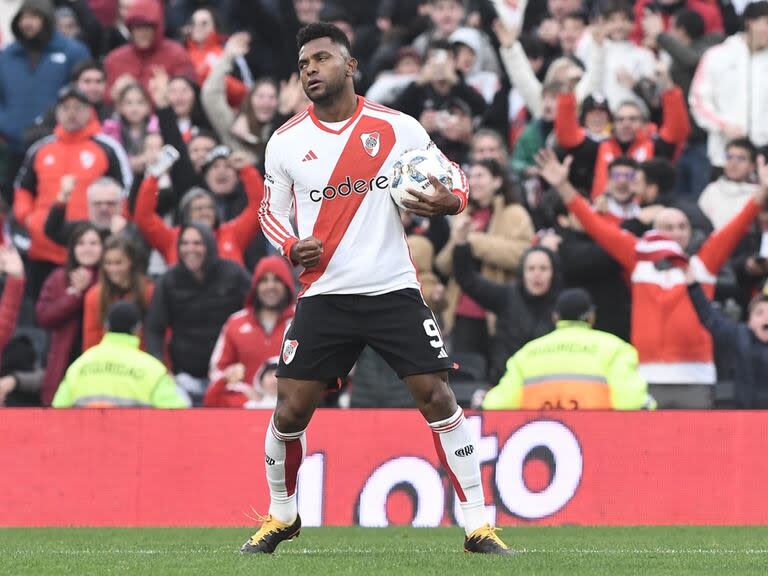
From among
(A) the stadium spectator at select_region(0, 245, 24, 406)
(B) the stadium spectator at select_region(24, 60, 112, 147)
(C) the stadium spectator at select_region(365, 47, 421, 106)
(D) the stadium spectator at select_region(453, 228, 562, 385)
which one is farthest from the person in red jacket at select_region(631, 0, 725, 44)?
(A) the stadium spectator at select_region(0, 245, 24, 406)

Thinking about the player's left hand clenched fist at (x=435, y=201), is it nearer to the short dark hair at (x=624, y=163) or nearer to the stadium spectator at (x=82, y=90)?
the short dark hair at (x=624, y=163)

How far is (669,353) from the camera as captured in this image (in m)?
13.5

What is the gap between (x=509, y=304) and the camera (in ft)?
46.6

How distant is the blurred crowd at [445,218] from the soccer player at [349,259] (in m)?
3.91

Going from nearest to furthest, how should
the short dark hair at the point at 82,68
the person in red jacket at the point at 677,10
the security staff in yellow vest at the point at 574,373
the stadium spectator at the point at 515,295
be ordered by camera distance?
1. the security staff in yellow vest at the point at 574,373
2. the stadium spectator at the point at 515,295
3. the short dark hair at the point at 82,68
4. the person in red jacket at the point at 677,10

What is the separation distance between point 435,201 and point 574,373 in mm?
4131

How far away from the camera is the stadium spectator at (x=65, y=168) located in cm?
1609

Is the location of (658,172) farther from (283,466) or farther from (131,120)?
(283,466)

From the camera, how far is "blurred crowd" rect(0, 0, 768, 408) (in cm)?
1370

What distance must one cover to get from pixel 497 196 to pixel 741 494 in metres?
4.29

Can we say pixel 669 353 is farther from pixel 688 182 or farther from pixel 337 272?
pixel 337 272

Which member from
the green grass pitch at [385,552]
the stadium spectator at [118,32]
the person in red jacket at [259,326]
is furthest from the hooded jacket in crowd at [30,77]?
the green grass pitch at [385,552]

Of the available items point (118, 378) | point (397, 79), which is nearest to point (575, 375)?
point (118, 378)

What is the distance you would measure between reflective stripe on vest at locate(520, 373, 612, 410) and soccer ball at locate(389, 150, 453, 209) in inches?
157
